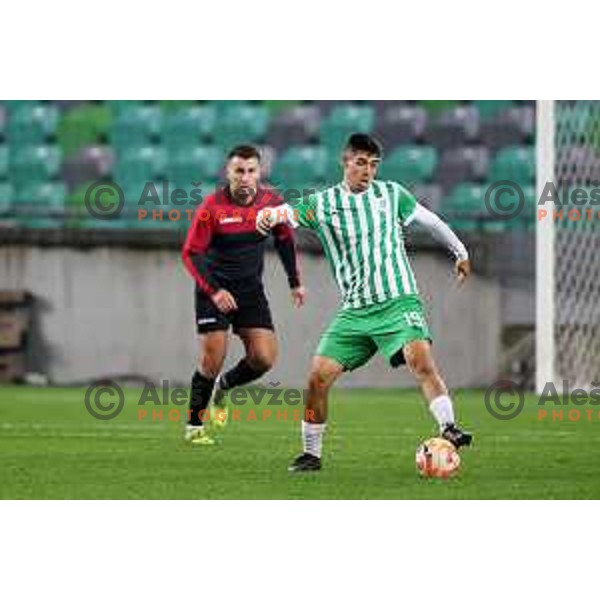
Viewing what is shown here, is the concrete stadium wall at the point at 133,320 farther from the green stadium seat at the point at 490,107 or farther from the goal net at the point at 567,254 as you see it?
the green stadium seat at the point at 490,107

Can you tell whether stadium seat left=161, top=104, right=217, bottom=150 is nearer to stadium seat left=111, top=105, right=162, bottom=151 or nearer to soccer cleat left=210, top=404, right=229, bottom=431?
stadium seat left=111, top=105, right=162, bottom=151

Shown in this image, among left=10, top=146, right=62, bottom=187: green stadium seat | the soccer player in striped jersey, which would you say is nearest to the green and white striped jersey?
the soccer player in striped jersey

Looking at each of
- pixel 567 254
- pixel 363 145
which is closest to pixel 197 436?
pixel 363 145

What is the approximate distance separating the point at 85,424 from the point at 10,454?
4.85 ft

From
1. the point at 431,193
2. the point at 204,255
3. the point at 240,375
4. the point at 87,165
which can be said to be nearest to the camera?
the point at 204,255

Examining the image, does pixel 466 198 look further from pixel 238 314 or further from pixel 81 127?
pixel 238 314

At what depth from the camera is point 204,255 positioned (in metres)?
6.34

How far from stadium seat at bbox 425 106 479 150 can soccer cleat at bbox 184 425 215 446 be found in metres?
5.31

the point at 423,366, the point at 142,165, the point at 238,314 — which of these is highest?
the point at 142,165

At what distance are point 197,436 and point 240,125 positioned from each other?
18.7 ft

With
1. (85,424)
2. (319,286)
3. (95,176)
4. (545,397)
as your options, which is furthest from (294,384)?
(95,176)

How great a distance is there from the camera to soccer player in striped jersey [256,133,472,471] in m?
5.34

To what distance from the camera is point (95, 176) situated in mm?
12102

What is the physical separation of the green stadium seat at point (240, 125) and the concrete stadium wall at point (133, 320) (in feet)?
4.37
